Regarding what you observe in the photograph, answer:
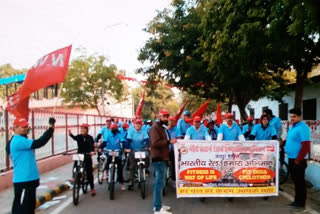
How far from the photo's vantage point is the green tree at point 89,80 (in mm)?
35938

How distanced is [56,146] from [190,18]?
29.3 feet

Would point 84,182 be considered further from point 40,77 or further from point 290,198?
point 290,198

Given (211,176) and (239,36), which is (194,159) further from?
(239,36)

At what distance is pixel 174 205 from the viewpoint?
22.7 feet

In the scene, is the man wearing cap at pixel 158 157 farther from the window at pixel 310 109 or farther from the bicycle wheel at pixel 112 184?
the window at pixel 310 109

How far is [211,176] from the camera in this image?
7113 millimetres

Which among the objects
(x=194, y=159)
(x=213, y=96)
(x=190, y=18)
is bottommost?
(x=194, y=159)

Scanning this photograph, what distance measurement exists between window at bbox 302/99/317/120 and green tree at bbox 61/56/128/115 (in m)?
20.9

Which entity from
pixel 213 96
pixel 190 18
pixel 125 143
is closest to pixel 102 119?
pixel 213 96

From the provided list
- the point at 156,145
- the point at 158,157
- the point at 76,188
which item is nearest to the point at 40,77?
the point at 156,145

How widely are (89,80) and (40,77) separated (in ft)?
102

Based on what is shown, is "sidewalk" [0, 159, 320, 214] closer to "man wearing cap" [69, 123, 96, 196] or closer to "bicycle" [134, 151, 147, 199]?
"man wearing cap" [69, 123, 96, 196]

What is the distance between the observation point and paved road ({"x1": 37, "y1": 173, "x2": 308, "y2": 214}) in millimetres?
6474

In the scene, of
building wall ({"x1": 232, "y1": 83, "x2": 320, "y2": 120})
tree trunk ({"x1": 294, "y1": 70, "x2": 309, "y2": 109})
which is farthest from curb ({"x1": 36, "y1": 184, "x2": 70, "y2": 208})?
building wall ({"x1": 232, "y1": 83, "x2": 320, "y2": 120})
